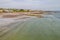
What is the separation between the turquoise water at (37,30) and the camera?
1.15m

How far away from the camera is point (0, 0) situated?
1287 mm

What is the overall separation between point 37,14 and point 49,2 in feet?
0.72

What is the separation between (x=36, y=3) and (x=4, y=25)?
0.49 meters

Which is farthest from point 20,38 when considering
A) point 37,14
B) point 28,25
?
point 37,14

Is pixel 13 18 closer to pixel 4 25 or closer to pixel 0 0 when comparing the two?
pixel 4 25

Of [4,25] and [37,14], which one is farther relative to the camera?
[37,14]

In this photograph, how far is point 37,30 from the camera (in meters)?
1.21

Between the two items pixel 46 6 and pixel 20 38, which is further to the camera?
pixel 46 6

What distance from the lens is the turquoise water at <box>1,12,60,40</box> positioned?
1.15 m

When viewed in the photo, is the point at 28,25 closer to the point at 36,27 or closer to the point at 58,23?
the point at 36,27

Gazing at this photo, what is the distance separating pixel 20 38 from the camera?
45.3 inches

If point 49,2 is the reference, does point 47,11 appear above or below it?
below

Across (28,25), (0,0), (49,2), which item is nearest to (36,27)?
(28,25)

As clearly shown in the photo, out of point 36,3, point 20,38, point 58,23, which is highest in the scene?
point 36,3
